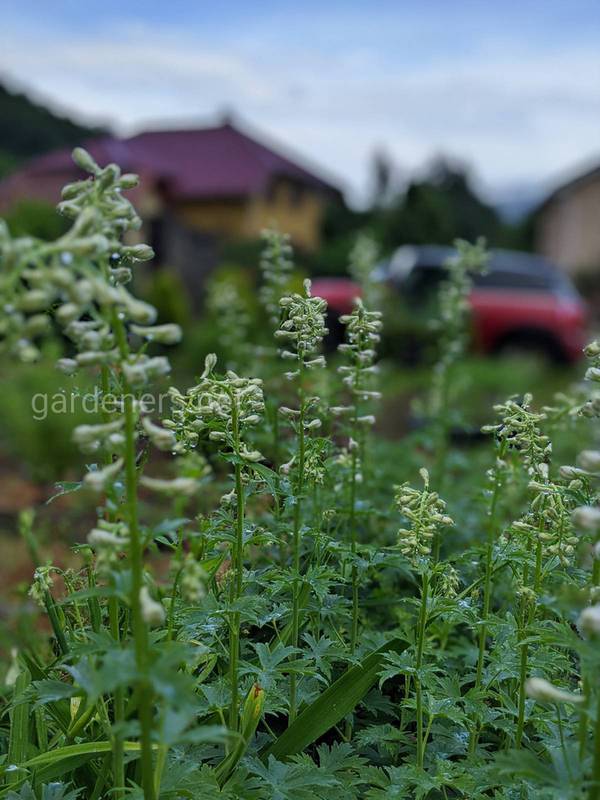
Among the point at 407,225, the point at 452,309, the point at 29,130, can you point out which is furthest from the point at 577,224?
the point at 452,309

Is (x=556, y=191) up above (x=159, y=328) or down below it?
above

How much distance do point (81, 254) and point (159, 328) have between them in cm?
21

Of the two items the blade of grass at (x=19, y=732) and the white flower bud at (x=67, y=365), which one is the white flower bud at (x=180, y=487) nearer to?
the white flower bud at (x=67, y=365)

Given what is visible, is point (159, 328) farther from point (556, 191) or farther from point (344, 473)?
point (556, 191)

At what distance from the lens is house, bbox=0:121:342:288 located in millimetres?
19594

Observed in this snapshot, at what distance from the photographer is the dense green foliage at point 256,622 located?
1.53 meters

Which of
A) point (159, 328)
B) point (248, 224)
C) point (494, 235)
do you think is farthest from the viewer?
point (494, 235)

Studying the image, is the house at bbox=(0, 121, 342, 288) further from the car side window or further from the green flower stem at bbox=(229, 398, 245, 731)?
the green flower stem at bbox=(229, 398, 245, 731)

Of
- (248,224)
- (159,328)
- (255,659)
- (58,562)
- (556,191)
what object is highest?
(556,191)

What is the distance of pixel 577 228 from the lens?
34.1 metres

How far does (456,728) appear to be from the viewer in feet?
7.88

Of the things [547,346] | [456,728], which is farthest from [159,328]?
[547,346]

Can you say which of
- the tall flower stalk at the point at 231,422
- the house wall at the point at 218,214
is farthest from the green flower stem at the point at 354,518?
the house wall at the point at 218,214

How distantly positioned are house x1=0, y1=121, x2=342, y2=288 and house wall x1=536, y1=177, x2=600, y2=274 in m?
10.2
